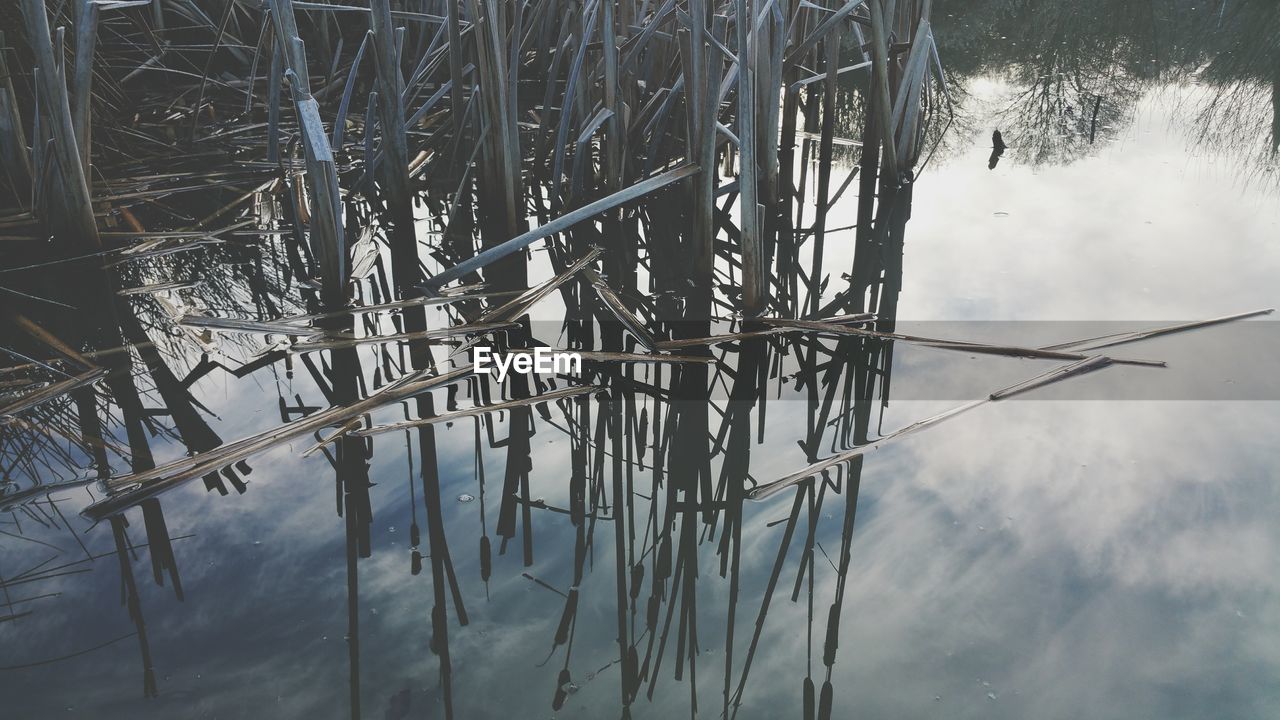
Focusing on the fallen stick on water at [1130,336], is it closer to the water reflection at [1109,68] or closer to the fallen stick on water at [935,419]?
the fallen stick on water at [935,419]

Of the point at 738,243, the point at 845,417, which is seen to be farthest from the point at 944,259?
the point at 845,417

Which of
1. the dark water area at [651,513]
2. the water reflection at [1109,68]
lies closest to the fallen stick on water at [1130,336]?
the dark water area at [651,513]

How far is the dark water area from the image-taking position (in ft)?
6.31

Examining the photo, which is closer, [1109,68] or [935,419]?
[935,419]

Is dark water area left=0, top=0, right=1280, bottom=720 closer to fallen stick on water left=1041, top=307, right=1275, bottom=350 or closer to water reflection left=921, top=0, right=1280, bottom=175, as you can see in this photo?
fallen stick on water left=1041, top=307, right=1275, bottom=350

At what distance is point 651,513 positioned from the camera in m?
2.46

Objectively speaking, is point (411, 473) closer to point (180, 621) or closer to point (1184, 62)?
point (180, 621)

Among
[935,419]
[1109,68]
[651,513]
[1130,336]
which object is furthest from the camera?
[1109,68]

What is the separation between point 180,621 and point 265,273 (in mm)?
2278

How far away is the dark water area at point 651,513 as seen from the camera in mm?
1922

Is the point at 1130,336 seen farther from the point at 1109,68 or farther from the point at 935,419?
the point at 1109,68

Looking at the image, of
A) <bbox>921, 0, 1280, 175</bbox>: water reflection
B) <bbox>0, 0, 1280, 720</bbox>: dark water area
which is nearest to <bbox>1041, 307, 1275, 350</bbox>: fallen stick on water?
<bbox>0, 0, 1280, 720</bbox>: dark water area

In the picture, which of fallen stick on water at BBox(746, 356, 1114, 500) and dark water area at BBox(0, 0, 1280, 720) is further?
fallen stick on water at BBox(746, 356, 1114, 500)

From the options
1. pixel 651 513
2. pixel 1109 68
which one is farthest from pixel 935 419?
pixel 1109 68
